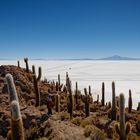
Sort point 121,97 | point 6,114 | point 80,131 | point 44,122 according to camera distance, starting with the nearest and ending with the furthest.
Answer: point 121,97, point 80,131, point 44,122, point 6,114

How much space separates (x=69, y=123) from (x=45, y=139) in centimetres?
281

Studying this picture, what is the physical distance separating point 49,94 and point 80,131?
10224 mm

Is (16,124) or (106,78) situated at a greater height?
(16,124)

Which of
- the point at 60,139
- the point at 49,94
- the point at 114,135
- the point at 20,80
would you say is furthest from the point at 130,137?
the point at 20,80

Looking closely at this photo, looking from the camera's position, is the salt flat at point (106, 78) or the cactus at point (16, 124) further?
the salt flat at point (106, 78)

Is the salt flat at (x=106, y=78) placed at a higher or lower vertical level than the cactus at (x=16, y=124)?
lower

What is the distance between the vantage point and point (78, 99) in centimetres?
2722

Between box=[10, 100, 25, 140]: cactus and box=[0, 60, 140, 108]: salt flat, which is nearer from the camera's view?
box=[10, 100, 25, 140]: cactus

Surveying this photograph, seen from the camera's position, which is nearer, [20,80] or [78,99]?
[20,80]

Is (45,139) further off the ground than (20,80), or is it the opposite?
(20,80)

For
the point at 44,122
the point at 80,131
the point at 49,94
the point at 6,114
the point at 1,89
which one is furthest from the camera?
the point at 49,94

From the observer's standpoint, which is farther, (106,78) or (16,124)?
(106,78)

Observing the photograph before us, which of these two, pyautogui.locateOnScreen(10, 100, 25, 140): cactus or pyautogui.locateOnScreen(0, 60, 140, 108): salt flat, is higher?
pyautogui.locateOnScreen(10, 100, 25, 140): cactus

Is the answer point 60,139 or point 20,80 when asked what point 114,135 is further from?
point 20,80
